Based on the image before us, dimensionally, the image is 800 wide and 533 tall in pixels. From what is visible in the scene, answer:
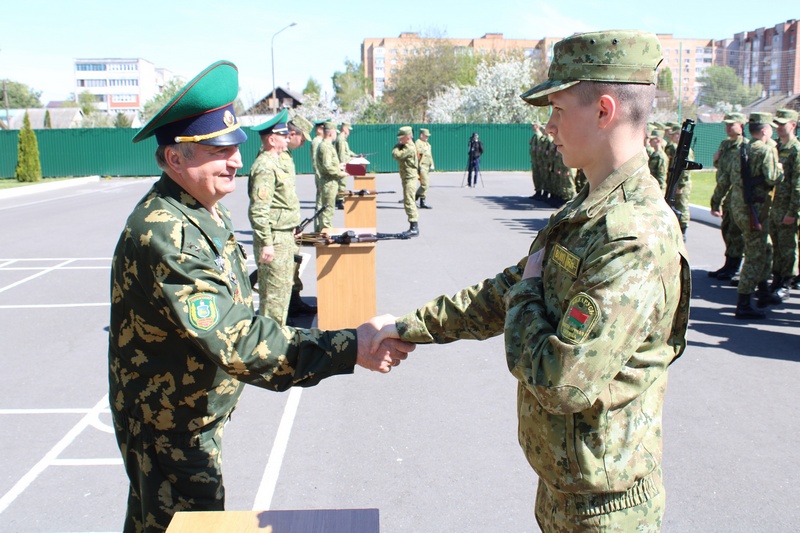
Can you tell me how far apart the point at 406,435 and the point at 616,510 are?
2.79 m

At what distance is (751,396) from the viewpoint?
→ 5.24 m

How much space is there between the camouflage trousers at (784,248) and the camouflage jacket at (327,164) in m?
6.89

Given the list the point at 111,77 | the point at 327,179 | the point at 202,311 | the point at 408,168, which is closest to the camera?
the point at 202,311

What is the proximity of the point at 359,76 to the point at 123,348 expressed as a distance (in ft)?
290

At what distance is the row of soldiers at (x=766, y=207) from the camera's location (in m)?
7.60

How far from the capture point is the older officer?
2137 mm

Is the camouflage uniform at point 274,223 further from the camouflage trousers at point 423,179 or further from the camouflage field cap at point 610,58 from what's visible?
the camouflage trousers at point 423,179

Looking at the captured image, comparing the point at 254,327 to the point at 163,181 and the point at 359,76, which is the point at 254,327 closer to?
the point at 163,181

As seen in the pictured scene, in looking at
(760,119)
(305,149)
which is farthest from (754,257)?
(305,149)

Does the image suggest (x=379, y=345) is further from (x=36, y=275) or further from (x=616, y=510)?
(x=36, y=275)

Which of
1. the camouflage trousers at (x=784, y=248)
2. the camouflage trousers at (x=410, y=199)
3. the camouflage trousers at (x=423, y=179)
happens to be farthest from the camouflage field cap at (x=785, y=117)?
the camouflage trousers at (x=423, y=179)

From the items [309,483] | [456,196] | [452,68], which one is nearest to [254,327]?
[309,483]

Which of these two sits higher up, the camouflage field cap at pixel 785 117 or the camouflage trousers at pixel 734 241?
the camouflage field cap at pixel 785 117

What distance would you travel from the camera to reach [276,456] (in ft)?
14.1
